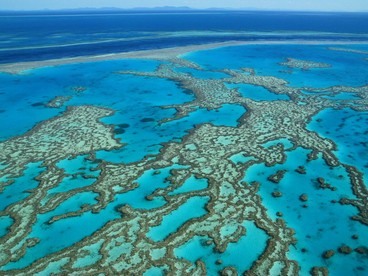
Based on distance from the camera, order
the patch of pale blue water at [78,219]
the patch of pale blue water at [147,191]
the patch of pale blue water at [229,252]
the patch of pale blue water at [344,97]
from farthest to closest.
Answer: the patch of pale blue water at [344,97] < the patch of pale blue water at [147,191] < the patch of pale blue water at [78,219] < the patch of pale blue water at [229,252]

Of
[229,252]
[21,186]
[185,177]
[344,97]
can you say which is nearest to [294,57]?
[344,97]

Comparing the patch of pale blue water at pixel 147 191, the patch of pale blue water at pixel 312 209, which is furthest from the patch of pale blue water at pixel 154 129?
the patch of pale blue water at pixel 312 209

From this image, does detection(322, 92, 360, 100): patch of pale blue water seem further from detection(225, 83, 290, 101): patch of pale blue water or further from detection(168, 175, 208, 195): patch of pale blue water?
detection(168, 175, 208, 195): patch of pale blue water

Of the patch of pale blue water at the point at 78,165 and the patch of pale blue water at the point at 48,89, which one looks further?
the patch of pale blue water at the point at 48,89

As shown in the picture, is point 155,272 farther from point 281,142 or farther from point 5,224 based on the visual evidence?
point 281,142

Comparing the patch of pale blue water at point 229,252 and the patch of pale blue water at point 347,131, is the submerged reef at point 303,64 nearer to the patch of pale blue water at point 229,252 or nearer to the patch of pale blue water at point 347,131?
the patch of pale blue water at point 347,131

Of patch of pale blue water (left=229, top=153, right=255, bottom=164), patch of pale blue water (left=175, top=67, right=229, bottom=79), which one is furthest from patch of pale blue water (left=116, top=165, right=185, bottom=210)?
patch of pale blue water (left=175, top=67, right=229, bottom=79)

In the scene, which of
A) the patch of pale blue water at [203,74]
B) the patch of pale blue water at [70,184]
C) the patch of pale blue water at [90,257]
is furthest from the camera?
the patch of pale blue water at [203,74]
